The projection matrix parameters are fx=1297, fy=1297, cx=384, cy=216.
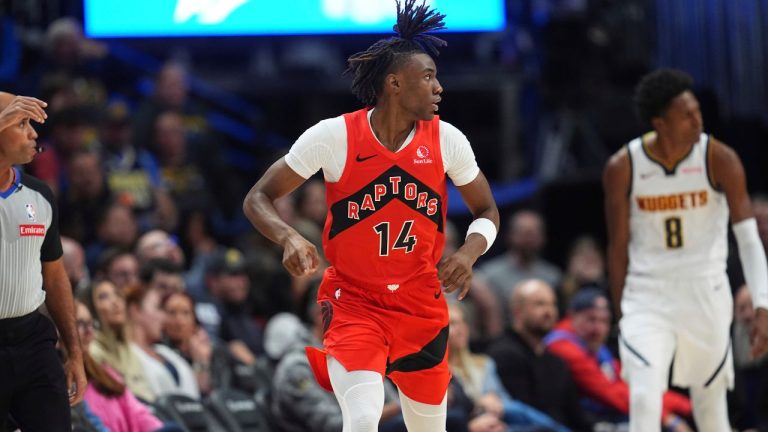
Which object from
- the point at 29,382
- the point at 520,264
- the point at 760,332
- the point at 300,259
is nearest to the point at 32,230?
the point at 29,382

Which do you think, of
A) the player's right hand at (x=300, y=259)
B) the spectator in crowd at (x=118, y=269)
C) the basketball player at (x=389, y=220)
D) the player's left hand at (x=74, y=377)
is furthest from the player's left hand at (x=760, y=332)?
the spectator in crowd at (x=118, y=269)

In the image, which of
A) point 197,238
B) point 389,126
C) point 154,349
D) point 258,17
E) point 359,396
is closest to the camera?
point 359,396

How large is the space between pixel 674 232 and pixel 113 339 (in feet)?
11.5

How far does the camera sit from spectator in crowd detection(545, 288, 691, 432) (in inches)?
376

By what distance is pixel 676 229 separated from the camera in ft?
23.8

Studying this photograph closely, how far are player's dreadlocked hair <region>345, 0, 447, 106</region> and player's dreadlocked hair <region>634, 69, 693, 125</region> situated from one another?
5.41 feet

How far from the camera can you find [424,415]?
6.00 meters

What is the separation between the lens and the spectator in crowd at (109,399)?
7281 millimetres

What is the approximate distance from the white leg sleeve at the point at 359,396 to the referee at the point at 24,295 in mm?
1196

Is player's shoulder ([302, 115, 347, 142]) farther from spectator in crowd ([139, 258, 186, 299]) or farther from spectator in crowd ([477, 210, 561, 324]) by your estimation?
spectator in crowd ([477, 210, 561, 324])

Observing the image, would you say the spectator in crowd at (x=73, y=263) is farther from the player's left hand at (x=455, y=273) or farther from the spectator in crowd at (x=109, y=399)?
the player's left hand at (x=455, y=273)

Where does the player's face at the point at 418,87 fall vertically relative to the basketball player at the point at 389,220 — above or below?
above

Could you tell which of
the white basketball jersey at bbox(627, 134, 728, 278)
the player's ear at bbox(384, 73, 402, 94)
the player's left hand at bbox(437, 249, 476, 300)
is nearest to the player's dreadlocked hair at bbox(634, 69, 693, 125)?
the white basketball jersey at bbox(627, 134, 728, 278)

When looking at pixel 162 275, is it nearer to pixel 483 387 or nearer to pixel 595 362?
pixel 483 387
